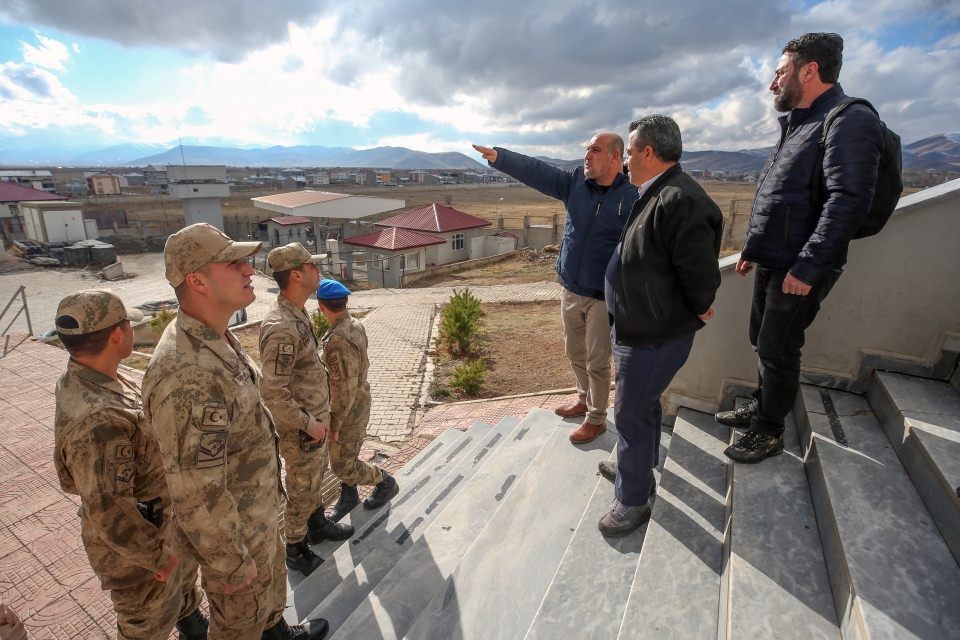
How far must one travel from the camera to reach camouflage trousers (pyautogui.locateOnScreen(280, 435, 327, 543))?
3311 millimetres

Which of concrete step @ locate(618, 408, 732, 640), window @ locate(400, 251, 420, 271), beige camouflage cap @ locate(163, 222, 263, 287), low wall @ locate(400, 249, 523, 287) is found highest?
beige camouflage cap @ locate(163, 222, 263, 287)

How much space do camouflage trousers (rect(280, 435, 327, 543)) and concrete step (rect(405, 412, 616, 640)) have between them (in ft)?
4.18

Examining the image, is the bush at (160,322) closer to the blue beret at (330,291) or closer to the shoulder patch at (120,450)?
the blue beret at (330,291)

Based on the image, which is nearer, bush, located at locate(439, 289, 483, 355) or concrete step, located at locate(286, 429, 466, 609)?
concrete step, located at locate(286, 429, 466, 609)

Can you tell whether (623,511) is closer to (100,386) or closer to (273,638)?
(273,638)

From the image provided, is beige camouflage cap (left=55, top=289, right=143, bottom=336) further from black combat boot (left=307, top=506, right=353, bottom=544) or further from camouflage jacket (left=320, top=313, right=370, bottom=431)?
black combat boot (left=307, top=506, right=353, bottom=544)

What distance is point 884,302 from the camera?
304 cm

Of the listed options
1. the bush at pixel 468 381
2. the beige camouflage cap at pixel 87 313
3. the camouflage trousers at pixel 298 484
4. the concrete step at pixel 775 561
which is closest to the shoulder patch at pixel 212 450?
the beige camouflage cap at pixel 87 313

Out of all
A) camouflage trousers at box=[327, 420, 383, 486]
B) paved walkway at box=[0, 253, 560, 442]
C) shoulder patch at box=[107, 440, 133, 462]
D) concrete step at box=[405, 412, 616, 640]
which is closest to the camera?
shoulder patch at box=[107, 440, 133, 462]

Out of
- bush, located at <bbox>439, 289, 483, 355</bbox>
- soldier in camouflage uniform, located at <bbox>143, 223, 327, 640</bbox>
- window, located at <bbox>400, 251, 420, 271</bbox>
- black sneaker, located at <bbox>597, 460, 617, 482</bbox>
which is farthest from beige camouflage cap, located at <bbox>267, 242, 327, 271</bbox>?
window, located at <bbox>400, 251, 420, 271</bbox>

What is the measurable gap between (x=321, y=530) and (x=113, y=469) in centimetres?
173

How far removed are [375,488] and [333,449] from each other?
1.69ft

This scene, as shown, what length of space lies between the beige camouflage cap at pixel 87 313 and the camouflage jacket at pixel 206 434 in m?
0.50

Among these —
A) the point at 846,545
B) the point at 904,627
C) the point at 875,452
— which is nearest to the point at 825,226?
the point at 875,452
